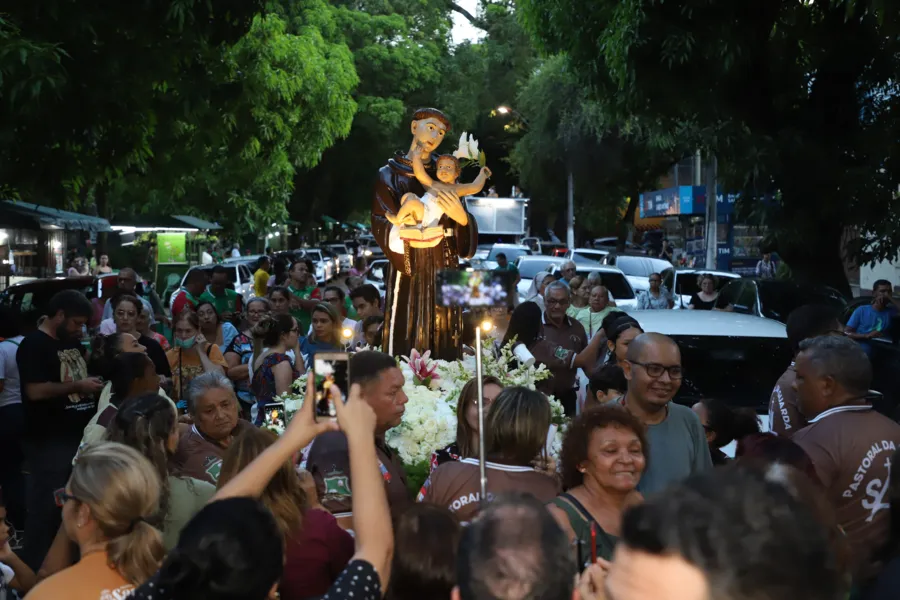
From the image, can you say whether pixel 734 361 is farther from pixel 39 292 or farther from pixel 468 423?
pixel 39 292

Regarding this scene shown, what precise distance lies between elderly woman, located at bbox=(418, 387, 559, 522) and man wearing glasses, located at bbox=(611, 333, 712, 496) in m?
0.69

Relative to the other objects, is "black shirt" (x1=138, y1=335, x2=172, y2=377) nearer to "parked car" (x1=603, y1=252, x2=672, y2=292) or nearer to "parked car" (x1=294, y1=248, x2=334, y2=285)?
"parked car" (x1=603, y1=252, x2=672, y2=292)

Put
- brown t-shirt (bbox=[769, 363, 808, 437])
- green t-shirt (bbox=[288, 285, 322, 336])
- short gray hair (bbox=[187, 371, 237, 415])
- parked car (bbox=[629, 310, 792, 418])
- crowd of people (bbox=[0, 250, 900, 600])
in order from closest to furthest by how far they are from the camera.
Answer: crowd of people (bbox=[0, 250, 900, 600])
short gray hair (bbox=[187, 371, 237, 415])
brown t-shirt (bbox=[769, 363, 808, 437])
parked car (bbox=[629, 310, 792, 418])
green t-shirt (bbox=[288, 285, 322, 336])

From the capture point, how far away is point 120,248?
40.5 meters

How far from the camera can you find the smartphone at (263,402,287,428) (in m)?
7.20

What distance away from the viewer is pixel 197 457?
17.9 feet

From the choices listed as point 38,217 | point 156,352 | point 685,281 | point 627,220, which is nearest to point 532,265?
point 685,281

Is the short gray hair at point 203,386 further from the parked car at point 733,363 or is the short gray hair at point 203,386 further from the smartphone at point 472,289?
the parked car at point 733,363

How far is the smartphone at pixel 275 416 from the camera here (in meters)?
7.20

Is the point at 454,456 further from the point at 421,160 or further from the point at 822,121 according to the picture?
the point at 822,121

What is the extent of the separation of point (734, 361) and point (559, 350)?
1494 mm

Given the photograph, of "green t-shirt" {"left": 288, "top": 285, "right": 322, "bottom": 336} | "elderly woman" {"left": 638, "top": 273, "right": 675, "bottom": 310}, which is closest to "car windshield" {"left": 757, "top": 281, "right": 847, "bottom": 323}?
"elderly woman" {"left": 638, "top": 273, "right": 675, "bottom": 310}

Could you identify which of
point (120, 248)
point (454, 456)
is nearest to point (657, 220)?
point (120, 248)

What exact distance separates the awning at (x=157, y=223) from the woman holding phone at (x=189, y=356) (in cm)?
2557
